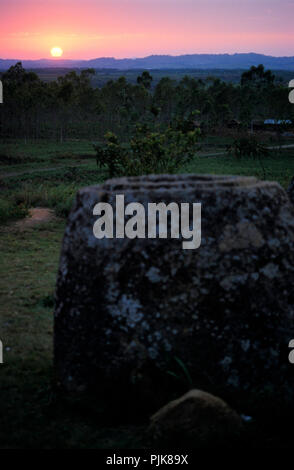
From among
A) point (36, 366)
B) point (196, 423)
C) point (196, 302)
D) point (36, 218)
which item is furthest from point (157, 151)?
point (196, 423)

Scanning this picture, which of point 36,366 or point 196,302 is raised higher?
point 196,302

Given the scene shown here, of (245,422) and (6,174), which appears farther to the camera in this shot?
(6,174)

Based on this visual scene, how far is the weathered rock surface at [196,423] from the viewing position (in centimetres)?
325

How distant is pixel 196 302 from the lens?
147 inches

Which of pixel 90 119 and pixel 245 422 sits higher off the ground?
pixel 90 119

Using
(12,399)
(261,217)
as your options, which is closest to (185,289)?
(261,217)

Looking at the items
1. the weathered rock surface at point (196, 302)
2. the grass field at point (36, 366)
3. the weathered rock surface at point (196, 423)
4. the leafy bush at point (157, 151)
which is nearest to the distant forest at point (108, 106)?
the leafy bush at point (157, 151)

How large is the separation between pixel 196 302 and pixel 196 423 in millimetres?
923

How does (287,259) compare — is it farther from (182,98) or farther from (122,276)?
(182,98)

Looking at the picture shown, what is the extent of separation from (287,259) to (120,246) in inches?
55.8

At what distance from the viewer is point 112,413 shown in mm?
3797

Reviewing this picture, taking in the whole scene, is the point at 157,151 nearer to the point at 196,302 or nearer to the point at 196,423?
the point at 196,302

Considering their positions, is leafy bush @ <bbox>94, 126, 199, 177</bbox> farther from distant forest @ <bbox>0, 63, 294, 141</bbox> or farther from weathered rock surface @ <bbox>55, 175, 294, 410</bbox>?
distant forest @ <bbox>0, 63, 294, 141</bbox>

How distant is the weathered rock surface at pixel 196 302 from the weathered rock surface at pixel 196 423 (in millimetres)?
478
